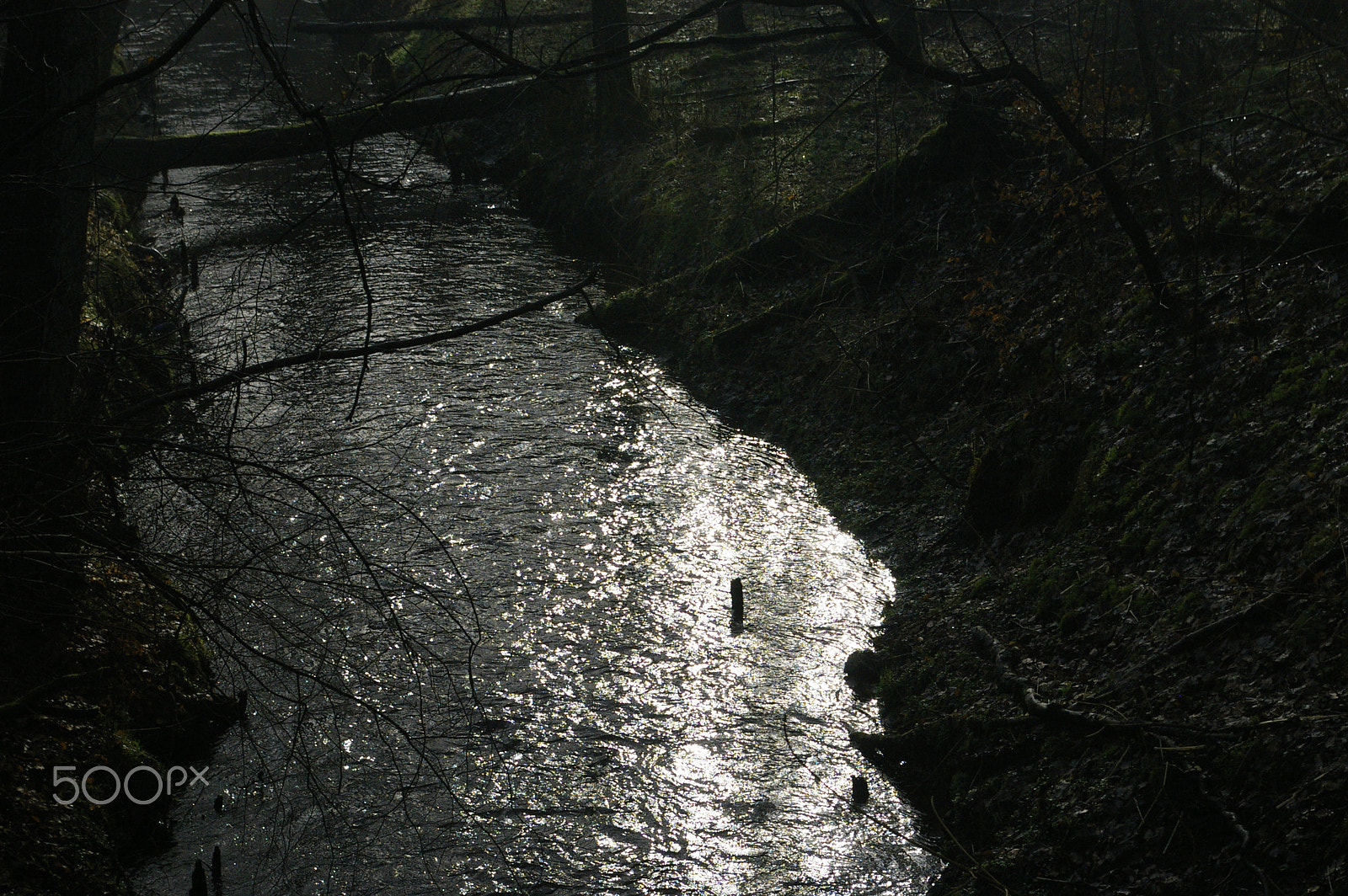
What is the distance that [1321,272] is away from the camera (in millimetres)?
8758

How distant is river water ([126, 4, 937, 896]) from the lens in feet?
18.5

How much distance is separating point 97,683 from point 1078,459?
8.24 meters

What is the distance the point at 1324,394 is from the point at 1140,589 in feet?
6.34

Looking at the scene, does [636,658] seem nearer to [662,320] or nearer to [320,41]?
[662,320]

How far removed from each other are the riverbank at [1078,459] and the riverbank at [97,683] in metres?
5.27

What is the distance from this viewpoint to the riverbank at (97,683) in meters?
4.80

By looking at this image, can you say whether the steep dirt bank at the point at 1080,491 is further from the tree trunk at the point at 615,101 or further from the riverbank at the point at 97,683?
the tree trunk at the point at 615,101

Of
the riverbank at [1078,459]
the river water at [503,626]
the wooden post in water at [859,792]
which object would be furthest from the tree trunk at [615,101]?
the wooden post in water at [859,792]

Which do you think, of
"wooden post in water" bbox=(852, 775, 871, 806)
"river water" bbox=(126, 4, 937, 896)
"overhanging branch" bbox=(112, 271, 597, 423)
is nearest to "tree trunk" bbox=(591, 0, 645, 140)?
"river water" bbox=(126, 4, 937, 896)

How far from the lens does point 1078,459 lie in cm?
972

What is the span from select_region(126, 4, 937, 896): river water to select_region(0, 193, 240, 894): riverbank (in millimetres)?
276

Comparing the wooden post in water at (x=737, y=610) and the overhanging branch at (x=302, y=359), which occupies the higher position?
the wooden post in water at (x=737, y=610)

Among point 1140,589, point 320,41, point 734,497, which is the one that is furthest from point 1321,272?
point 320,41

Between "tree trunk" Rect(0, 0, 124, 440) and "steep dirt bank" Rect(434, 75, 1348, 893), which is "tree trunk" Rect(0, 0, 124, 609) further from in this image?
"steep dirt bank" Rect(434, 75, 1348, 893)
